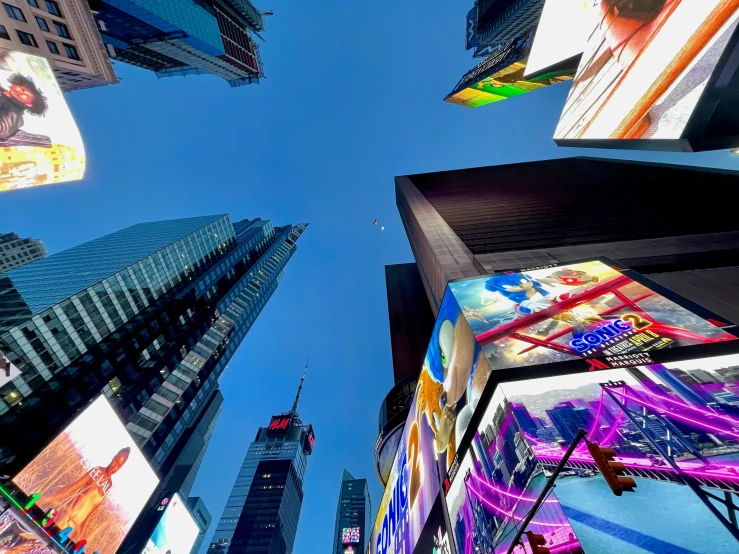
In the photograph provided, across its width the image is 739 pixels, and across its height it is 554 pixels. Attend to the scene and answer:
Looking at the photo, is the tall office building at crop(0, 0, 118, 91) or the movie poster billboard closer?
the movie poster billboard

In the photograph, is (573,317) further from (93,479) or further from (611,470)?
(93,479)

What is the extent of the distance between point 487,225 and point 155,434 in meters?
A: 72.8

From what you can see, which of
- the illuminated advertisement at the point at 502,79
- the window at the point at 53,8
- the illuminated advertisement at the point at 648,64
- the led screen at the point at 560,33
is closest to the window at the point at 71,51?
the window at the point at 53,8

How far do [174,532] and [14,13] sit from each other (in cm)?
5107

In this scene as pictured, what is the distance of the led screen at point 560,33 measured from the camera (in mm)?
20531

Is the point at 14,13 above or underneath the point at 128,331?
above

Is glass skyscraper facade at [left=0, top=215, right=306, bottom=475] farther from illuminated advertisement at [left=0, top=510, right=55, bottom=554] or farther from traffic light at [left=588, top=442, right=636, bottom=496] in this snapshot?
traffic light at [left=588, top=442, right=636, bottom=496]

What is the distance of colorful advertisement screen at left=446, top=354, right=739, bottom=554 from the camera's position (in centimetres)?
543

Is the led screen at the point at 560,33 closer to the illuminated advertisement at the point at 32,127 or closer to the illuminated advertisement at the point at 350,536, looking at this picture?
the illuminated advertisement at the point at 32,127

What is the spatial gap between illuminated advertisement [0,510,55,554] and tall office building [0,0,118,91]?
3995 centimetres

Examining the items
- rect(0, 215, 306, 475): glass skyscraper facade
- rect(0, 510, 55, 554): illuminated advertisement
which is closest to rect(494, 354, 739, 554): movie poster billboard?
rect(0, 510, 55, 554): illuminated advertisement

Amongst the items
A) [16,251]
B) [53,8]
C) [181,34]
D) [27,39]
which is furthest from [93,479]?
[16,251]

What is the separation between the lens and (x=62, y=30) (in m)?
37.9

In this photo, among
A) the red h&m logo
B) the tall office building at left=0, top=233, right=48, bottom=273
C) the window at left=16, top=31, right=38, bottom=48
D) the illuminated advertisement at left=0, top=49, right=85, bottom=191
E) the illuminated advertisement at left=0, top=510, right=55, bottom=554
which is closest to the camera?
the illuminated advertisement at left=0, top=510, right=55, bottom=554
